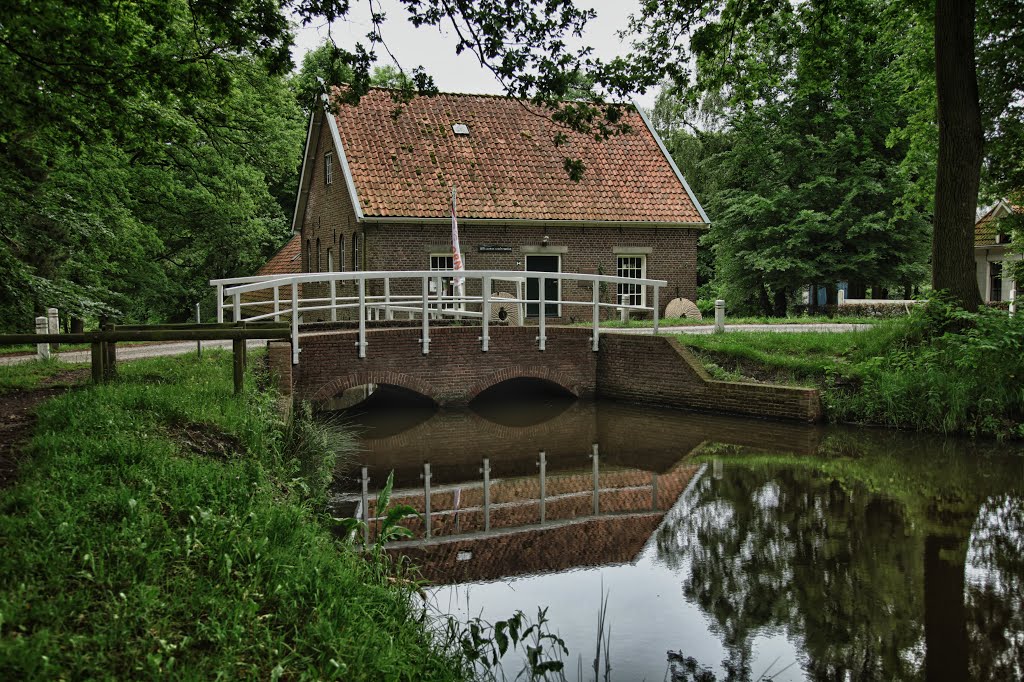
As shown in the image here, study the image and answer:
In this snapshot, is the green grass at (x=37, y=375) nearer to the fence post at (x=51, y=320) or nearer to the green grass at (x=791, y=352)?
the fence post at (x=51, y=320)

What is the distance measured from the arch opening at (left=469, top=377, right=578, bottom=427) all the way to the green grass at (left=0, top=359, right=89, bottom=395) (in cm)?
679

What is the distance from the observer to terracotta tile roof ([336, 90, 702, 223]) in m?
23.3

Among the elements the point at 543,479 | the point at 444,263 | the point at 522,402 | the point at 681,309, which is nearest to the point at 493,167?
the point at 444,263

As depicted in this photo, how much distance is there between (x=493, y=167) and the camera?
2464 centimetres

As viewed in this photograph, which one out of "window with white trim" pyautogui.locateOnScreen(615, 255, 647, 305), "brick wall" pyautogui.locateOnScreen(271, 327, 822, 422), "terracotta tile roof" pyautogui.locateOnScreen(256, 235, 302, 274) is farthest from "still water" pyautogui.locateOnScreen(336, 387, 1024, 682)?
"terracotta tile roof" pyautogui.locateOnScreen(256, 235, 302, 274)

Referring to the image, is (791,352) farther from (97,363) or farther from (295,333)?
(97,363)

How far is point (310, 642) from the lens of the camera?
438cm

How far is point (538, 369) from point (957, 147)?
8.00 meters

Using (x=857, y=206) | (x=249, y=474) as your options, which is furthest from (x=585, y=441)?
(x=857, y=206)

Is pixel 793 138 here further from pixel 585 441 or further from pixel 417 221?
pixel 585 441

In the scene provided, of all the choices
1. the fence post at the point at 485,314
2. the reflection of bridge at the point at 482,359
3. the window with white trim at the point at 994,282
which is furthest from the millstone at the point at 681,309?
the window with white trim at the point at 994,282

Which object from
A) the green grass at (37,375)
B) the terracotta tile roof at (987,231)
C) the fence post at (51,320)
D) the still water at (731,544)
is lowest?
the still water at (731,544)

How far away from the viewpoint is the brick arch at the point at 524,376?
16859 millimetres

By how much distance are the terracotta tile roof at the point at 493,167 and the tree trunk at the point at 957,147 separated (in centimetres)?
1042
